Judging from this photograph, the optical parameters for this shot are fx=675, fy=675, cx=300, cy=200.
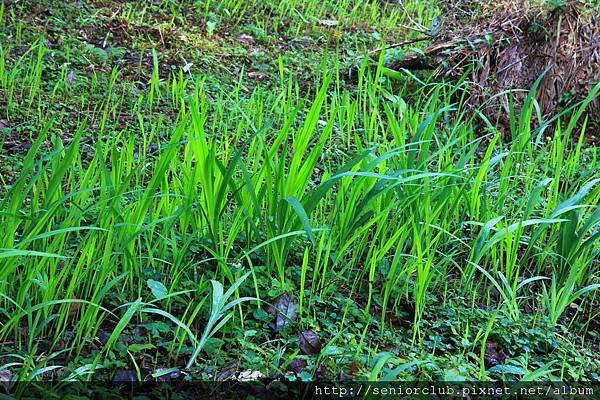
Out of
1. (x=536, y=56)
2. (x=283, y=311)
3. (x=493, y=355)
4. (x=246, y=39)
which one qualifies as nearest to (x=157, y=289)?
(x=283, y=311)

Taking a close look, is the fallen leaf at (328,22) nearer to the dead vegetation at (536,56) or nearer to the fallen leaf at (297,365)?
the dead vegetation at (536,56)

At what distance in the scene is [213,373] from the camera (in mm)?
1965

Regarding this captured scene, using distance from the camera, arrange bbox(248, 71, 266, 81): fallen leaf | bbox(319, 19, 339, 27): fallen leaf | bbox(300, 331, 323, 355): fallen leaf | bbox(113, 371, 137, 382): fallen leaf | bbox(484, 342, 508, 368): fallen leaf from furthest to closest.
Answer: bbox(319, 19, 339, 27): fallen leaf, bbox(248, 71, 266, 81): fallen leaf, bbox(484, 342, 508, 368): fallen leaf, bbox(300, 331, 323, 355): fallen leaf, bbox(113, 371, 137, 382): fallen leaf

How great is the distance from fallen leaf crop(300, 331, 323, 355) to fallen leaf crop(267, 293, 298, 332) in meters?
0.08

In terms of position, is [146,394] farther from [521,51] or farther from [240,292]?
[521,51]

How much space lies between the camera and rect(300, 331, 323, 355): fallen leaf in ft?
7.02

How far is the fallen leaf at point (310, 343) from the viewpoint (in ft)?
7.02

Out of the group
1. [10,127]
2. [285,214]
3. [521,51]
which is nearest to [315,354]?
[285,214]

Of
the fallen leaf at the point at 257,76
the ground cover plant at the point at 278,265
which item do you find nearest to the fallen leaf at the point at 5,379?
the ground cover plant at the point at 278,265

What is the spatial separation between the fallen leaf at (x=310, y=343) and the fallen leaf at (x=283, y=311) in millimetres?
81

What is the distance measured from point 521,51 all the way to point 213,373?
3198 mm

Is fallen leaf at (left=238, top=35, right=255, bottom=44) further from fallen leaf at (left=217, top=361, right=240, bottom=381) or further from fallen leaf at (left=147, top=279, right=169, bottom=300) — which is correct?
fallen leaf at (left=217, top=361, right=240, bottom=381)

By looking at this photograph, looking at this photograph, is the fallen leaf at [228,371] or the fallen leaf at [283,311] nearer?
the fallen leaf at [228,371]

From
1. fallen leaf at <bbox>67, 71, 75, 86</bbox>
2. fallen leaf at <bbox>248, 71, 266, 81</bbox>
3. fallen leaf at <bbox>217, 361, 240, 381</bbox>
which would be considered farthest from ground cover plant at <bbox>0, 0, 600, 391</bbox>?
fallen leaf at <bbox>248, 71, 266, 81</bbox>
